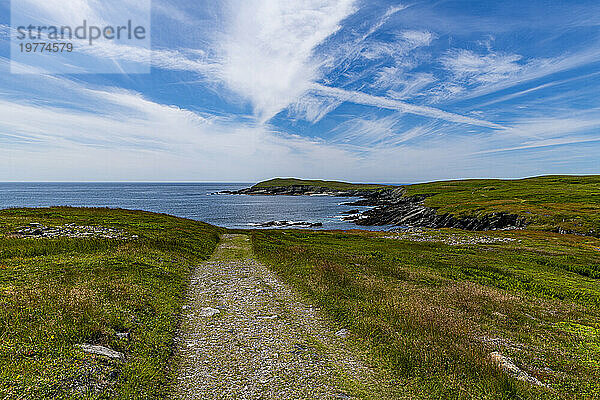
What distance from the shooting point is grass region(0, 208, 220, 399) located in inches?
306

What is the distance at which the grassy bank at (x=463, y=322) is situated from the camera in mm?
9375

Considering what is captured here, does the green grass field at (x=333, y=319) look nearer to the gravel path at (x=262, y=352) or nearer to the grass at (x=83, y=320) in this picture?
the grass at (x=83, y=320)

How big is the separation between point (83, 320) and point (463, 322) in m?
16.1

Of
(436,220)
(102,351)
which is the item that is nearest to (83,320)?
(102,351)

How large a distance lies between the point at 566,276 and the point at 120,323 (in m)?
39.7

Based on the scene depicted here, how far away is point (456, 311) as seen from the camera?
1589 cm

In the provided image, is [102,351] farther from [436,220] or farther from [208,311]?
[436,220]

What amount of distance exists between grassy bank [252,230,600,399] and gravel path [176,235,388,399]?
1.25 m

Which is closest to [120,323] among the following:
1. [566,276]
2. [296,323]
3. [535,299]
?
[296,323]

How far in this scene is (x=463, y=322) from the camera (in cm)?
1424

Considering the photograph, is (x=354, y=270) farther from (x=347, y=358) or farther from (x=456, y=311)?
(x=347, y=358)

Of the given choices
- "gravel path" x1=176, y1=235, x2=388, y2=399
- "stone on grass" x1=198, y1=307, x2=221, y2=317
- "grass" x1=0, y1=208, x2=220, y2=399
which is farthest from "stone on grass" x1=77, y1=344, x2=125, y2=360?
"stone on grass" x1=198, y1=307, x2=221, y2=317

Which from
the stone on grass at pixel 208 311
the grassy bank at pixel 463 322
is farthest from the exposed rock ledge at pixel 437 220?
the stone on grass at pixel 208 311

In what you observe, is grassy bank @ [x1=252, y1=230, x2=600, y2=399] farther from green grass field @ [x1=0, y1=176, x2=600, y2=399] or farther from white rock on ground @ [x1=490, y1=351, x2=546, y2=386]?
white rock on ground @ [x1=490, y1=351, x2=546, y2=386]
